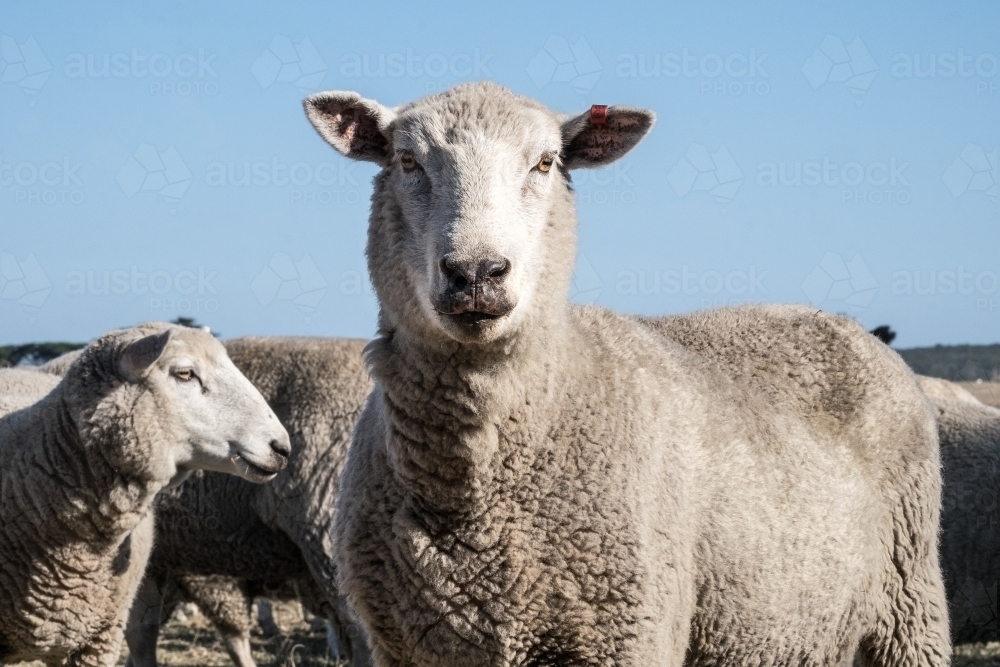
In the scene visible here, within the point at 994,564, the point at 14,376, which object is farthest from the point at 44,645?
the point at 994,564

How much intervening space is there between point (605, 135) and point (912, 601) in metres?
2.27

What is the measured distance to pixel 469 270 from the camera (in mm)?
3027

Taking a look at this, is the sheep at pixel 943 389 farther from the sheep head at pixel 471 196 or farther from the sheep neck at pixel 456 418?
the sheep neck at pixel 456 418

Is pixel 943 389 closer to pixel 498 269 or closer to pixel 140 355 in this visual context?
pixel 140 355

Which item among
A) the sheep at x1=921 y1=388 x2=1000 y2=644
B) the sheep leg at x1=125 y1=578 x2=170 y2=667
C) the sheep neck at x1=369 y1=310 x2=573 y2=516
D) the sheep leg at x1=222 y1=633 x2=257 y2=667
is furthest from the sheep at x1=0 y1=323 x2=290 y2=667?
the sheep at x1=921 y1=388 x2=1000 y2=644

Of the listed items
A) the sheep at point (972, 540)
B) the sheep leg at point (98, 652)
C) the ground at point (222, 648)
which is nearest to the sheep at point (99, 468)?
the sheep leg at point (98, 652)

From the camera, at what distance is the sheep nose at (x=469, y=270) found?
3029 millimetres

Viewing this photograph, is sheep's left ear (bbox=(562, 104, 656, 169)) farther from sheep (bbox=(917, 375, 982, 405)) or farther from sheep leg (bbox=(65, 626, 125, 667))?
sheep (bbox=(917, 375, 982, 405))

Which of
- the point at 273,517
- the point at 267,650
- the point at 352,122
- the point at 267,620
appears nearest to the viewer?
the point at 352,122

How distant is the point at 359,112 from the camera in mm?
3777

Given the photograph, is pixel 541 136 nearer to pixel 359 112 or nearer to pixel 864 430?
pixel 359 112

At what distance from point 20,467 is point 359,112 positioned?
3756mm

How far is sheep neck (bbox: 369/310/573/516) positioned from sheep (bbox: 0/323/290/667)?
3342 millimetres

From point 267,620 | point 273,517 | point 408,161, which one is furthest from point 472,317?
point 267,620
